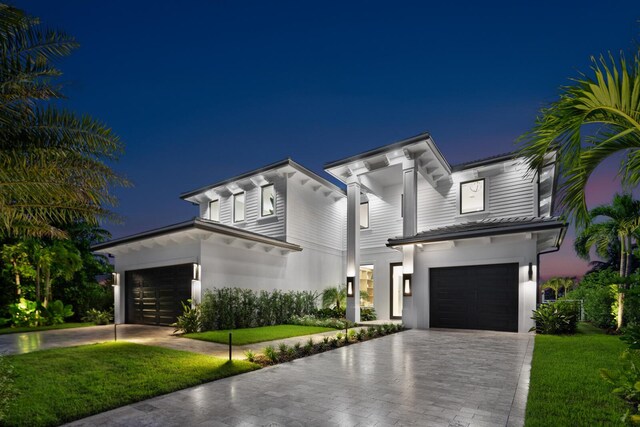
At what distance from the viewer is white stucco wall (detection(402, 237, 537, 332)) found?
41.2 feet

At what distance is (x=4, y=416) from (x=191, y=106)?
81.4 m

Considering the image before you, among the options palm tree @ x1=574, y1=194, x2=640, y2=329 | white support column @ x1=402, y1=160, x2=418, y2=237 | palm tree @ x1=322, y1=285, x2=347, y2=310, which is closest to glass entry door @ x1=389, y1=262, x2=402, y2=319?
palm tree @ x1=322, y1=285, x2=347, y2=310

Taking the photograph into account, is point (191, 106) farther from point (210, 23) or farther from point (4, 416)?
point (4, 416)

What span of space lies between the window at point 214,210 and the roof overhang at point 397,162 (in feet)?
26.2

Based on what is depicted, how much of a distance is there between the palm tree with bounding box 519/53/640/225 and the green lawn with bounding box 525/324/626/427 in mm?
2368

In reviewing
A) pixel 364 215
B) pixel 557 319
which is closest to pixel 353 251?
pixel 364 215

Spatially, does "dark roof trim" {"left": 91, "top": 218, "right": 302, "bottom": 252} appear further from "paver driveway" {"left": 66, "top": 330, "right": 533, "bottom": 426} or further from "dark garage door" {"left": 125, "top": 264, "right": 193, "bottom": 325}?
"paver driveway" {"left": 66, "top": 330, "right": 533, "bottom": 426}

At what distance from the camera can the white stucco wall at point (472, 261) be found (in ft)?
41.2

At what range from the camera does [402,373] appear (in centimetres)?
681

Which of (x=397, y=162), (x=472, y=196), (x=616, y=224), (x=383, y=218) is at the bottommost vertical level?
(x=616, y=224)

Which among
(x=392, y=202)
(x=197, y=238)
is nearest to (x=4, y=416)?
(x=197, y=238)

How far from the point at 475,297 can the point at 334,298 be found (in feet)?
22.0

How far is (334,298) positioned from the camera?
1778cm

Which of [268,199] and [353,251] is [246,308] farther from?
[268,199]
